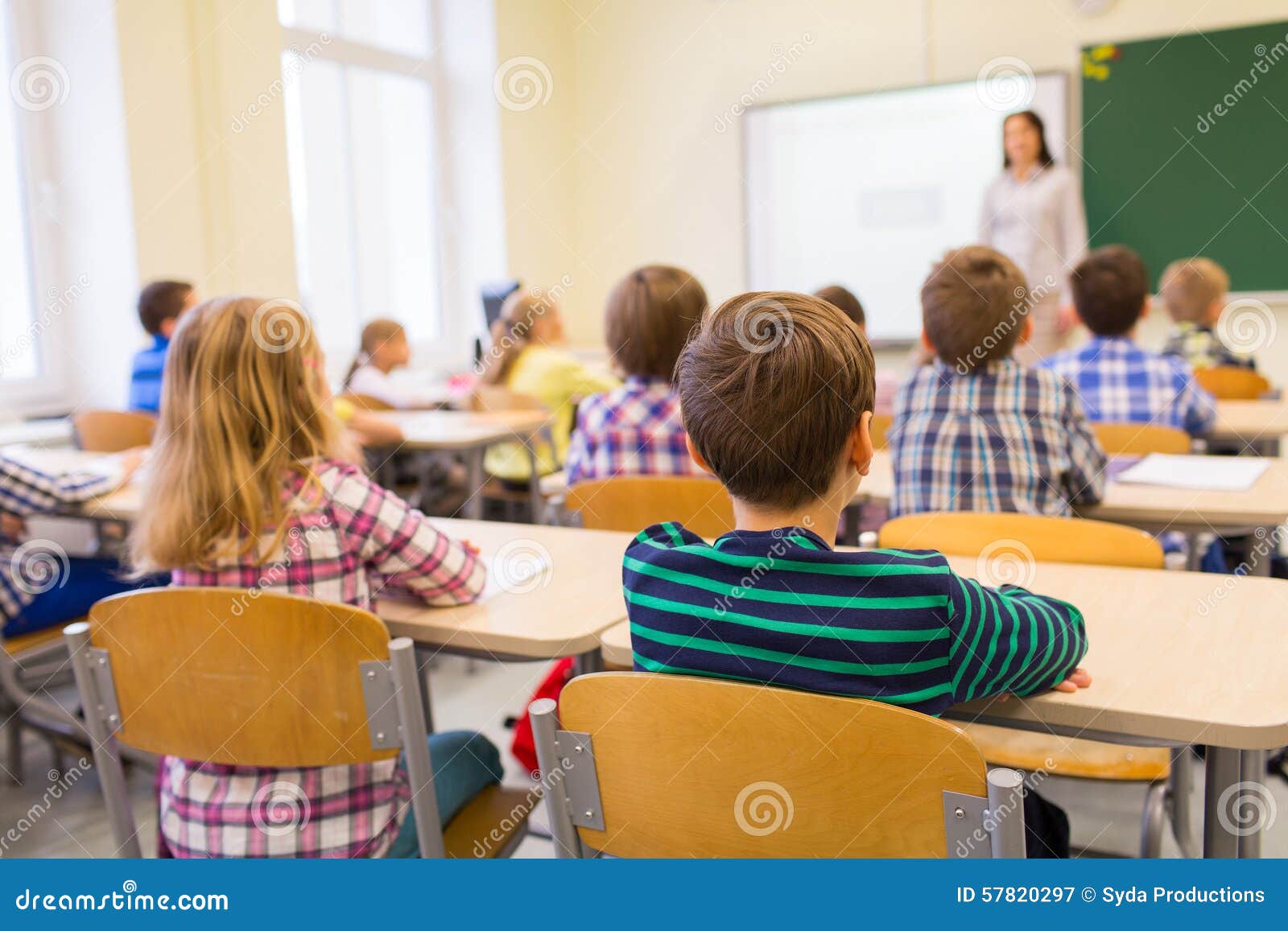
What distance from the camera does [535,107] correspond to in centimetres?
650

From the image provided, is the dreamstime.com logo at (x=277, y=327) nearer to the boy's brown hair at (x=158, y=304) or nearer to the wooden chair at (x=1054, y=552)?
the wooden chair at (x=1054, y=552)

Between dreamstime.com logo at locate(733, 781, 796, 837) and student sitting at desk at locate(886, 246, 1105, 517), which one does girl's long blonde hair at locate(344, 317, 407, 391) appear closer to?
student sitting at desk at locate(886, 246, 1105, 517)

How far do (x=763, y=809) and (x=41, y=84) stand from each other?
14.4 ft

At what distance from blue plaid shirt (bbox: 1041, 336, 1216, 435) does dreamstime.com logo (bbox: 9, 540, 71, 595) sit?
2.59 metres

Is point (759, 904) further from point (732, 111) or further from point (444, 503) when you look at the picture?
point (732, 111)

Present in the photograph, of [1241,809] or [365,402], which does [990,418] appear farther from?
[365,402]

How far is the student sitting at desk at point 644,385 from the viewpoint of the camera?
94.9 inches

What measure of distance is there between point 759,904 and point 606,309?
1.74 meters

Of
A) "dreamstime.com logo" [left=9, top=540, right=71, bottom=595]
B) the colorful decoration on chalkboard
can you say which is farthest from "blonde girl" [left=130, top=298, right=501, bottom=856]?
the colorful decoration on chalkboard

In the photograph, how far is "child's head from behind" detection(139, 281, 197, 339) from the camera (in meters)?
3.53

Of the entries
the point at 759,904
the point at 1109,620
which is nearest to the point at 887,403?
the point at 1109,620

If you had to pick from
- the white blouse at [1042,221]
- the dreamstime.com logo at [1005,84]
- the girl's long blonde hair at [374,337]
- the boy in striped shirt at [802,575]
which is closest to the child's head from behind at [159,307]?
the girl's long blonde hair at [374,337]

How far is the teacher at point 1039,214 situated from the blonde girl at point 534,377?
7.03 feet

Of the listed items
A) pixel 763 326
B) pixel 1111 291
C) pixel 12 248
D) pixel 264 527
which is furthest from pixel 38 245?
pixel 763 326
